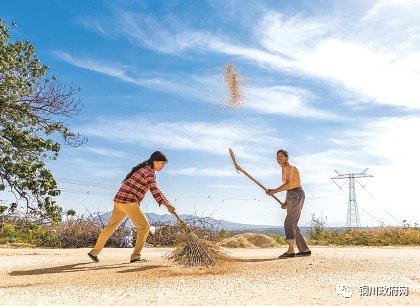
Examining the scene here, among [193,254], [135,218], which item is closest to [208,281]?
[193,254]

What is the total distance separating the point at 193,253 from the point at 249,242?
6.29m

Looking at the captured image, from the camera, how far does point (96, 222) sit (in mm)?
15836

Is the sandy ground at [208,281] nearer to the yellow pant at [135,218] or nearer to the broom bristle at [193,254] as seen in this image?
the broom bristle at [193,254]

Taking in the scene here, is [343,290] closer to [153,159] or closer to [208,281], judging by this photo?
[208,281]

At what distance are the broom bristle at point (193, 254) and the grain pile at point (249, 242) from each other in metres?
5.46

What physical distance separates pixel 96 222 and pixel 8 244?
300cm

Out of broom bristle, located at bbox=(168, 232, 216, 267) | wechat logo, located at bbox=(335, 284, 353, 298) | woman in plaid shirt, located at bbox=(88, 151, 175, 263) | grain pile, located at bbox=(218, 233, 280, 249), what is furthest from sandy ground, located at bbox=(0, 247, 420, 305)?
grain pile, located at bbox=(218, 233, 280, 249)

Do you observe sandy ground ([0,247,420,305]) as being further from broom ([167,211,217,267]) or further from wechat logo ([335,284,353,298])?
broom ([167,211,217,267])

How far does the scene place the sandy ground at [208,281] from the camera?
5125 mm

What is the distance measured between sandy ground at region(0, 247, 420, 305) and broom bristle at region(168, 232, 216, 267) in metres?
0.23

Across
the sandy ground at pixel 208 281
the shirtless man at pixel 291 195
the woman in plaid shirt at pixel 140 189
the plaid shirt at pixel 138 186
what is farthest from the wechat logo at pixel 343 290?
the plaid shirt at pixel 138 186

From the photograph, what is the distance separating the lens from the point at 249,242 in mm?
14500

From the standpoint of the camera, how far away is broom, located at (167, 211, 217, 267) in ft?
27.3

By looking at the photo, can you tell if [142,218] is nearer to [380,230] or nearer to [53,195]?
[53,195]
